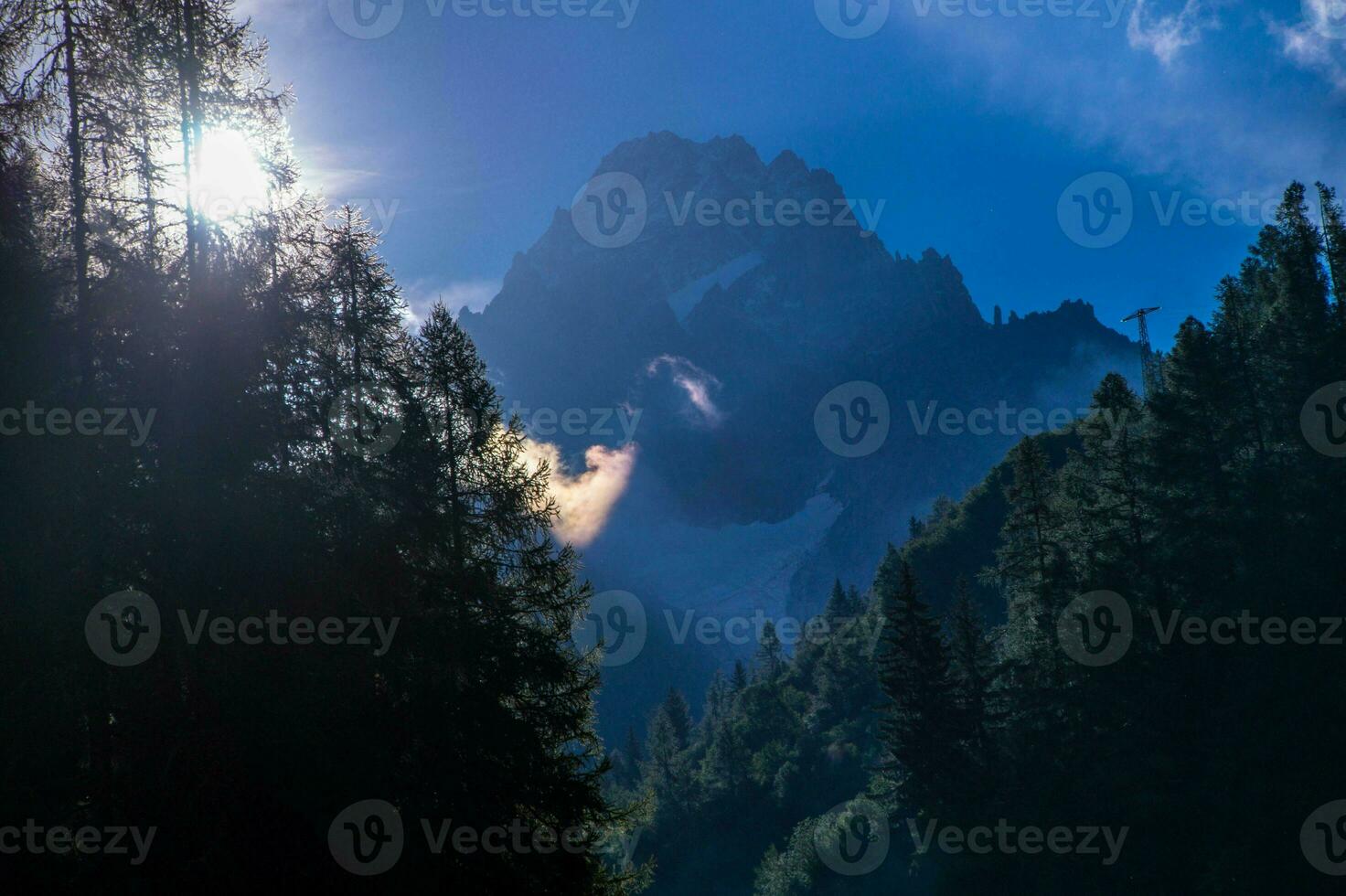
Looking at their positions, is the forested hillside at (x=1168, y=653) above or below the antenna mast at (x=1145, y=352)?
below

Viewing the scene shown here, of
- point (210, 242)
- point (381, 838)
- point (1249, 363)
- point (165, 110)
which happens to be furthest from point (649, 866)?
point (1249, 363)

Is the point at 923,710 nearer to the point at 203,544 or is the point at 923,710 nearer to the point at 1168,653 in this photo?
the point at 1168,653

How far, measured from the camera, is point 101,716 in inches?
389

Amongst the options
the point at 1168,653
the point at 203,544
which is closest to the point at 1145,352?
the point at 1168,653

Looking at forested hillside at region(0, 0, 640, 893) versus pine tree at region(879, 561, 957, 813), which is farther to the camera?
pine tree at region(879, 561, 957, 813)

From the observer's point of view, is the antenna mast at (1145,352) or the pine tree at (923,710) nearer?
the pine tree at (923,710)

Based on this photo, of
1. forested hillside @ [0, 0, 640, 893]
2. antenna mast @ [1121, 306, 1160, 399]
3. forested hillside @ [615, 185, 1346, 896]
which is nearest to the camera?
forested hillside @ [0, 0, 640, 893]

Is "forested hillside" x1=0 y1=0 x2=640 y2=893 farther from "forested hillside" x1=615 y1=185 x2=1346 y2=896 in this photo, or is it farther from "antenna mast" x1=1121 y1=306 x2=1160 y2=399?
"antenna mast" x1=1121 y1=306 x2=1160 y2=399

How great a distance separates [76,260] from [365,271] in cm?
433

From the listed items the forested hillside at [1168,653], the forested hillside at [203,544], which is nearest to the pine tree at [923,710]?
the forested hillside at [1168,653]

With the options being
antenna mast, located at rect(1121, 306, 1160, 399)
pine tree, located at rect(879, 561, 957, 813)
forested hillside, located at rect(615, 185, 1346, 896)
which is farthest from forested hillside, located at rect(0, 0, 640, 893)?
antenna mast, located at rect(1121, 306, 1160, 399)

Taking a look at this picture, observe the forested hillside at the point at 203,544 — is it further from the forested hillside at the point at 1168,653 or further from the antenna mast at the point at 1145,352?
the antenna mast at the point at 1145,352

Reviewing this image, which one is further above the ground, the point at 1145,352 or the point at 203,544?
the point at 1145,352

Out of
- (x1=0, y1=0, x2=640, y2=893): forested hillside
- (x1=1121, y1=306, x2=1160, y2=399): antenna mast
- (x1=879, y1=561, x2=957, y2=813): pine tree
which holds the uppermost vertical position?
(x1=1121, y1=306, x2=1160, y2=399): antenna mast
